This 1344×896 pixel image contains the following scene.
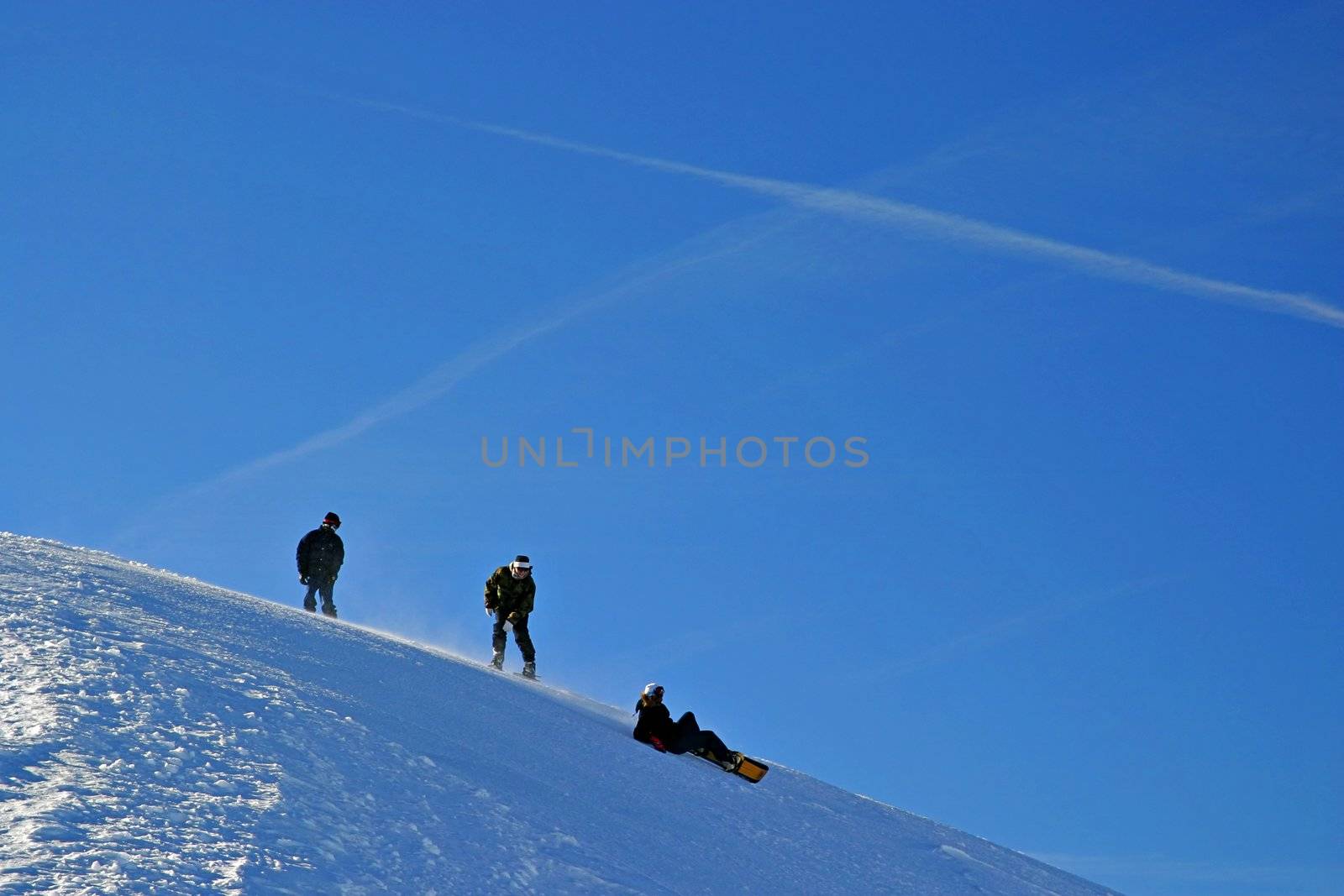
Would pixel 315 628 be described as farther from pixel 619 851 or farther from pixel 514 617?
pixel 619 851

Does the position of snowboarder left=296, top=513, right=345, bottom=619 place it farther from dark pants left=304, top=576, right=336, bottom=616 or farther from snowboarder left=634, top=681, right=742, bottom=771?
snowboarder left=634, top=681, right=742, bottom=771

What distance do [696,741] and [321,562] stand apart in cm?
911

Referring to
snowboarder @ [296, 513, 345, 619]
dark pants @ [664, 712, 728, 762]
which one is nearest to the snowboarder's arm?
snowboarder @ [296, 513, 345, 619]

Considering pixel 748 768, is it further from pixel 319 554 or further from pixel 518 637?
pixel 319 554

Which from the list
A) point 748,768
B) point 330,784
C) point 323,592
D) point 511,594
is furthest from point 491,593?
point 330,784

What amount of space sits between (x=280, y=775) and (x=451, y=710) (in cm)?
430

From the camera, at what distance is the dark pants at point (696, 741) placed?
51.9ft

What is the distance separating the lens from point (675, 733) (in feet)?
52.1

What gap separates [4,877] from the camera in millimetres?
6180

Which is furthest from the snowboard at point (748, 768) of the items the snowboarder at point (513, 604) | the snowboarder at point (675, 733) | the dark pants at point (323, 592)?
the dark pants at point (323, 592)

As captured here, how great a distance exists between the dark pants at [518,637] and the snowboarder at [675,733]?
175 inches

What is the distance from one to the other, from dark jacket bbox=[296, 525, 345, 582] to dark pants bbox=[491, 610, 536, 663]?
380 cm

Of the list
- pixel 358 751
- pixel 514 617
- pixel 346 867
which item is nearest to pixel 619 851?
pixel 358 751

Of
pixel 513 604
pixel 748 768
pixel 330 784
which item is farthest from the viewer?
pixel 513 604
